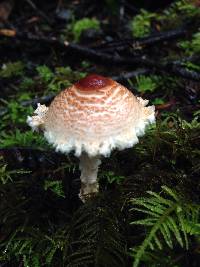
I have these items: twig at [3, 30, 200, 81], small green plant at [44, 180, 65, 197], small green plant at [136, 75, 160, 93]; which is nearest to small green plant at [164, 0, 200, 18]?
twig at [3, 30, 200, 81]

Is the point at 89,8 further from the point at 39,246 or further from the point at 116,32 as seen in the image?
the point at 39,246

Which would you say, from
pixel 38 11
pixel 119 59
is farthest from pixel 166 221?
pixel 38 11

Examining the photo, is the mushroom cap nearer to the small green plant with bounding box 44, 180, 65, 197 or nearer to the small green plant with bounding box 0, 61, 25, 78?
the small green plant with bounding box 44, 180, 65, 197

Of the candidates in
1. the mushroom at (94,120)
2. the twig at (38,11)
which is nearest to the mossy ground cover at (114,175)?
the mushroom at (94,120)

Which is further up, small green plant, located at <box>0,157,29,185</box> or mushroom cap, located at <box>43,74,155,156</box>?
mushroom cap, located at <box>43,74,155,156</box>

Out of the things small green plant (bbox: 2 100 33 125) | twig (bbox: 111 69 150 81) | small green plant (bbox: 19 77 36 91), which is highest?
twig (bbox: 111 69 150 81)

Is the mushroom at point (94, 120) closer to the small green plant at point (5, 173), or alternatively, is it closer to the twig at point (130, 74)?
the small green plant at point (5, 173)

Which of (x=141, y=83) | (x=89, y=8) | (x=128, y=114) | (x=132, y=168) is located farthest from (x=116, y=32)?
(x=128, y=114)
